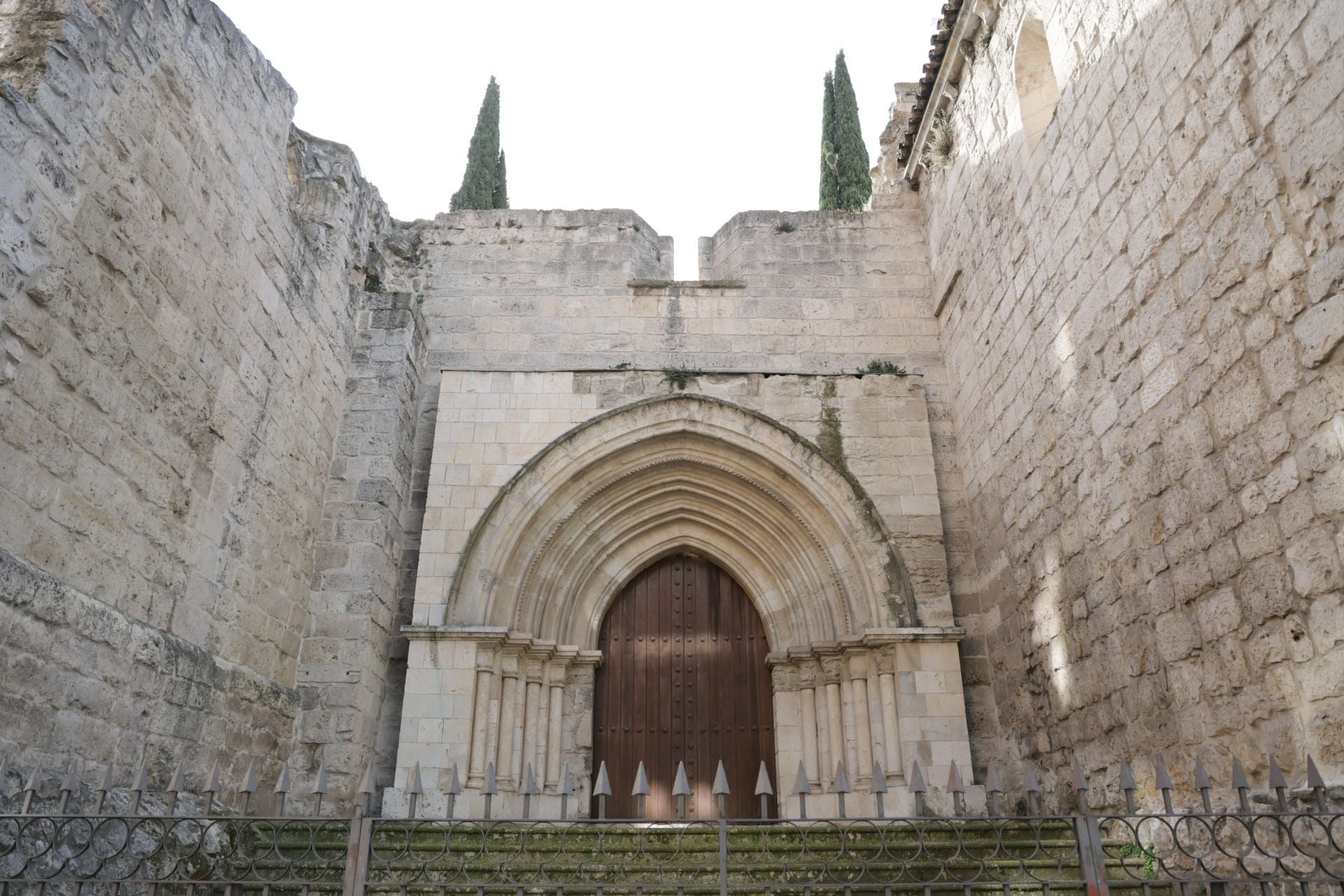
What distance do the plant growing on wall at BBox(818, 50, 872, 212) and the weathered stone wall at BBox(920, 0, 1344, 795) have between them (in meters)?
7.03

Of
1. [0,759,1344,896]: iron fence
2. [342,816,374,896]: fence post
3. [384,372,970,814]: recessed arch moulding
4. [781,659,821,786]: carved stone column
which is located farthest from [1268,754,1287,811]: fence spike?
[781,659,821,786]: carved stone column

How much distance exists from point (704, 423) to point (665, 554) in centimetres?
122

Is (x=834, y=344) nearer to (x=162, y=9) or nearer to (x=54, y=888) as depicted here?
(x=162, y=9)

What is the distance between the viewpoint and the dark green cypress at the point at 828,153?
14117 mm

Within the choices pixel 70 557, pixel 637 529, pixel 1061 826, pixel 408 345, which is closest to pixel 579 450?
pixel 637 529

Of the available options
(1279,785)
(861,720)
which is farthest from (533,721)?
(1279,785)

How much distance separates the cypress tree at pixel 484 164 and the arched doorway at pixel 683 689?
827cm

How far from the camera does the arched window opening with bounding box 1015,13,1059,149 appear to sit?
6.23 metres

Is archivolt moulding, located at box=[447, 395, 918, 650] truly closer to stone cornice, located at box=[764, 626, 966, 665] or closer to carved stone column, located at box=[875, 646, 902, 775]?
stone cornice, located at box=[764, 626, 966, 665]

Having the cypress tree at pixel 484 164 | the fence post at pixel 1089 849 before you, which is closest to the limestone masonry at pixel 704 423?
the fence post at pixel 1089 849

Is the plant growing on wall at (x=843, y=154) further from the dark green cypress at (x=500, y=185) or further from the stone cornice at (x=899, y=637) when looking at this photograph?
the stone cornice at (x=899, y=637)

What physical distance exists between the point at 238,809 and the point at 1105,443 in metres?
5.25

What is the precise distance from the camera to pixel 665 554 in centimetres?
781

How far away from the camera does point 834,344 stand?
26.7 ft
